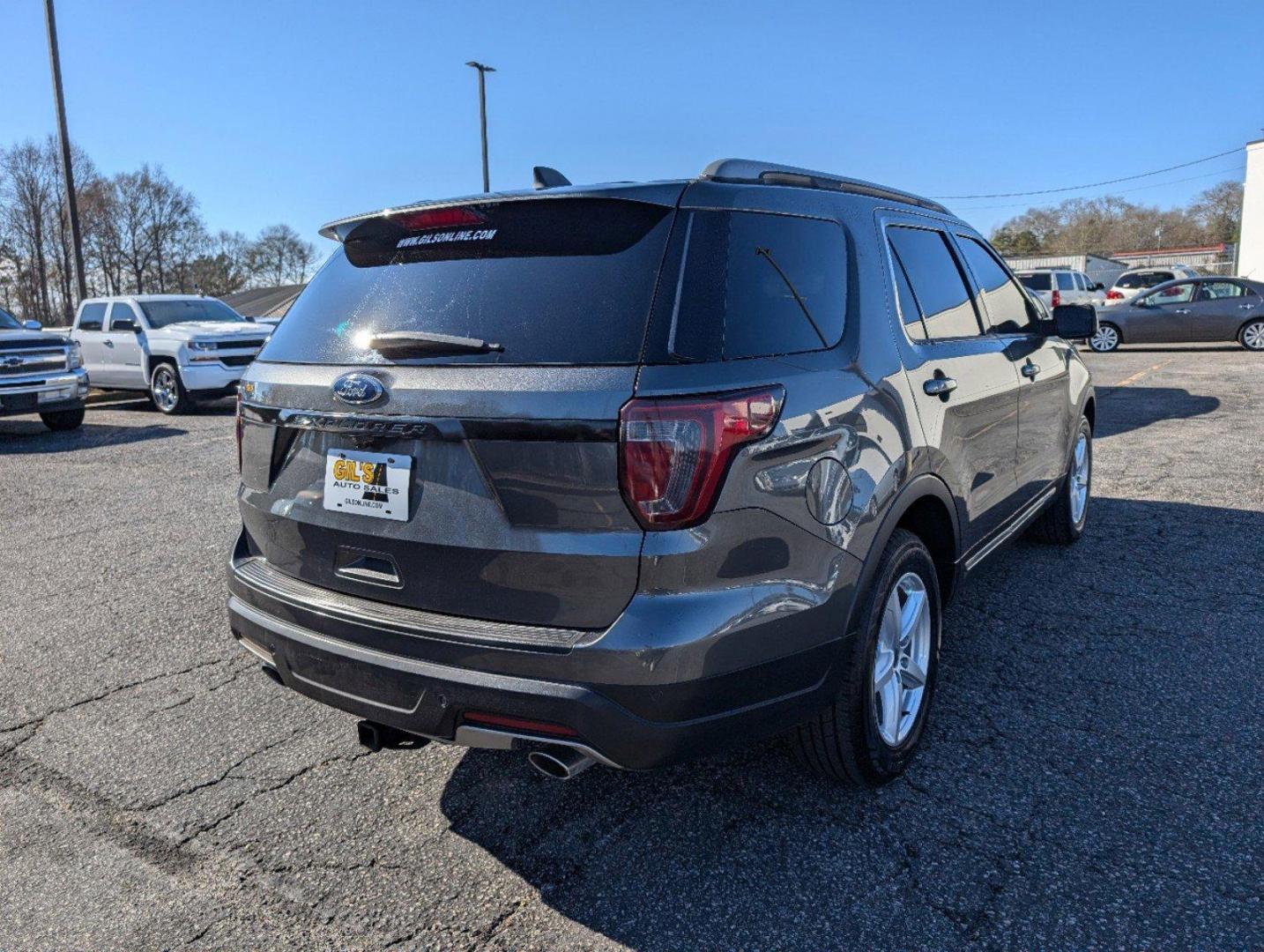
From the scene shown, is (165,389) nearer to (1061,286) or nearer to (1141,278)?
(1061,286)

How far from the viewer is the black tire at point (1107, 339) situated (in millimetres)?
20453

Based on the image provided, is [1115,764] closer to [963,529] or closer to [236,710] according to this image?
[963,529]

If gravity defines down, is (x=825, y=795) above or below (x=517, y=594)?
below

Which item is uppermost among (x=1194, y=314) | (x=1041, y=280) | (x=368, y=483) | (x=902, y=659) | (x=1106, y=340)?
(x=1041, y=280)

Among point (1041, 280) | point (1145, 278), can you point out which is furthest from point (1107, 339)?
point (1145, 278)

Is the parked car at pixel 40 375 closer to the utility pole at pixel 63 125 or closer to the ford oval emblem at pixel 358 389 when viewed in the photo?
the utility pole at pixel 63 125

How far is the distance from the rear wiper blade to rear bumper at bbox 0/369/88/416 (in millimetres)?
11161

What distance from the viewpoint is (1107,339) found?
20.7 metres

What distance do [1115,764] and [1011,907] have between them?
92cm

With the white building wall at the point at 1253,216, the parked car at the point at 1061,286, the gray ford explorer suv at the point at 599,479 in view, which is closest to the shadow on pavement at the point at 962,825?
the gray ford explorer suv at the point at 599,479

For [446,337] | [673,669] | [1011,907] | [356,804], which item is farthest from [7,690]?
[1011,907]

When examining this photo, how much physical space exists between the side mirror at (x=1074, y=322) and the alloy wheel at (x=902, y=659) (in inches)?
89.9

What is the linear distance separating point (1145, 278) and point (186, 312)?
25.4 meters

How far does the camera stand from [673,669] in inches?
82.7
